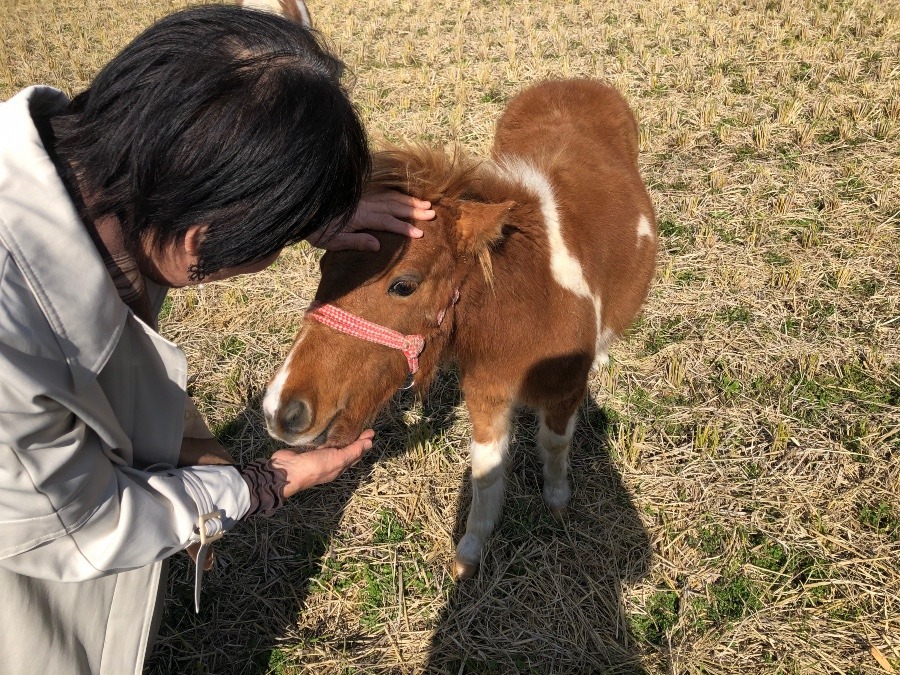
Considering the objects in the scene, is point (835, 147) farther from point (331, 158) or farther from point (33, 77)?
point (33, 77)

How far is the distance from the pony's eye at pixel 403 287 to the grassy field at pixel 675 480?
5.52ft

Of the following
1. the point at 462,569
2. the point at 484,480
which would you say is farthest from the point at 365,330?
the point at 462,569

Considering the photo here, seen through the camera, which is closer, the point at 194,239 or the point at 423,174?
the point at 194,239

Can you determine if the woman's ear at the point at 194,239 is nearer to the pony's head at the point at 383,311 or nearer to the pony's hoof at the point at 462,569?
the pony's head at the point at 383,311

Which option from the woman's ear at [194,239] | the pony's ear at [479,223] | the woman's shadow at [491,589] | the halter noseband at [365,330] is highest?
the woman's ear at [194,239]

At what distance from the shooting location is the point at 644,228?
3.78 m

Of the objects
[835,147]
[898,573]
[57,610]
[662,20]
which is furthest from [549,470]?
[662,20]

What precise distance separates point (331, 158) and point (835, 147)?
6162mm

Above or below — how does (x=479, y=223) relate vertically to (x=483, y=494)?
above

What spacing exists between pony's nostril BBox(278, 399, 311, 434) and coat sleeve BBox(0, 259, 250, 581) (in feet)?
1.05

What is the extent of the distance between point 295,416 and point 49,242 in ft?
3.12

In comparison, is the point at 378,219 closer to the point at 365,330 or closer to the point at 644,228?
the point at 365,330

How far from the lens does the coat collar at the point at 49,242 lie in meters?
1.32

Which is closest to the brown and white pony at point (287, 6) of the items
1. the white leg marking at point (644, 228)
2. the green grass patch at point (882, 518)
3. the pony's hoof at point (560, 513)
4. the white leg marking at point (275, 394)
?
the white leg marking at point (644, 228)
